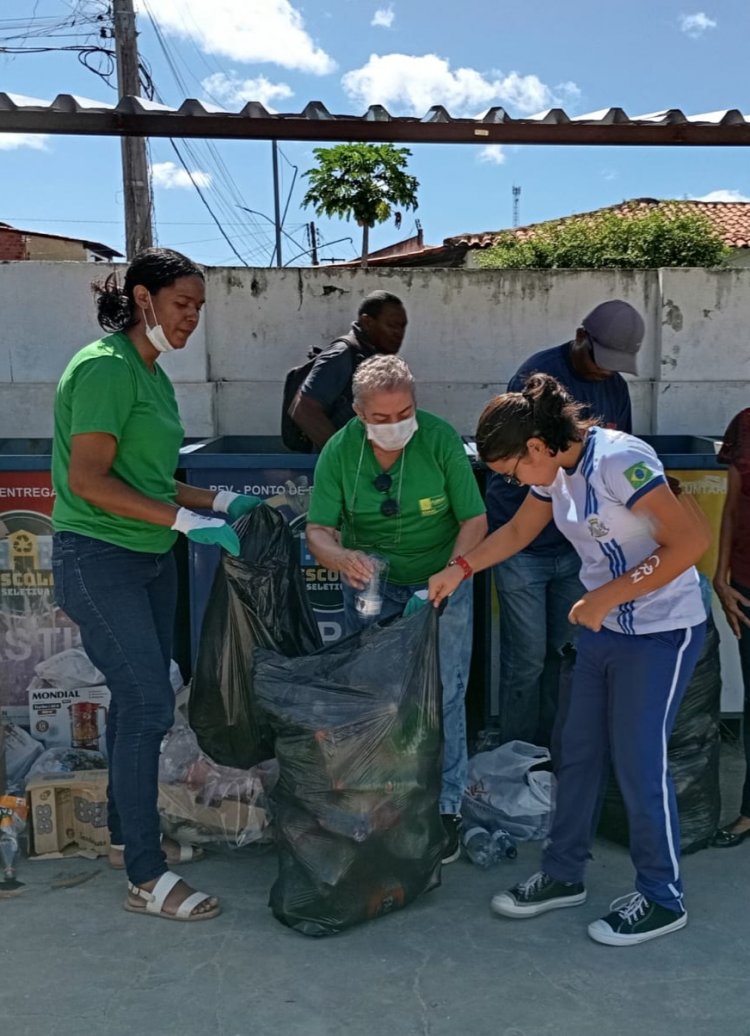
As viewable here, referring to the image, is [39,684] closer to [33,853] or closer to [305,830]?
[33,853]

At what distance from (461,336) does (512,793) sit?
2.63 meters

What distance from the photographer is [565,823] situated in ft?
9.16

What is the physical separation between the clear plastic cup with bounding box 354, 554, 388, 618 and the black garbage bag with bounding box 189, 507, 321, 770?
0.24 meters

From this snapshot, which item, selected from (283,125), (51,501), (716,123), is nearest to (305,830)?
(51,501)

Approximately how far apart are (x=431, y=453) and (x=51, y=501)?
1.63 metres

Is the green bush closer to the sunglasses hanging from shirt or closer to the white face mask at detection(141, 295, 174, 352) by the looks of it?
the sunglasses hanging from shirt

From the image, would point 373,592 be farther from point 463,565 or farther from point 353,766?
point 353,766

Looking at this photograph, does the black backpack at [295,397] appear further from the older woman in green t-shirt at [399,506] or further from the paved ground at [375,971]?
the paved ground at [375,971]

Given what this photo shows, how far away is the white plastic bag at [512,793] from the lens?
129 inches

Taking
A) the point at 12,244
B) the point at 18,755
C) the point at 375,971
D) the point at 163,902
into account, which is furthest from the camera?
the point at 12,244

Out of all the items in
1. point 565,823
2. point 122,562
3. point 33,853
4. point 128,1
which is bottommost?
point 33,853

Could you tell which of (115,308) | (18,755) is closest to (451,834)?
(18,755)

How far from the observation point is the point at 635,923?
2633mm

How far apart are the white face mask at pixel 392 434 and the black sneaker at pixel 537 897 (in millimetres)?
1318
